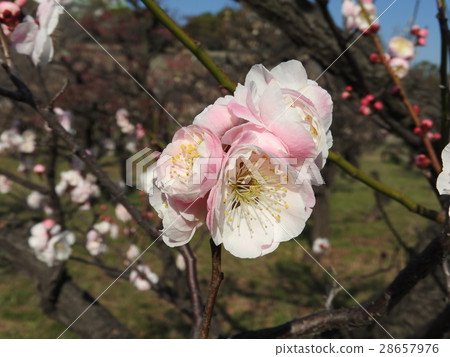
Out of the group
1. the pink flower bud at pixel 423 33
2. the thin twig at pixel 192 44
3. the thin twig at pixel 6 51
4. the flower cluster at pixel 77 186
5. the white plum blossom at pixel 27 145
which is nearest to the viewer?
the thin twig at pixel 192 44

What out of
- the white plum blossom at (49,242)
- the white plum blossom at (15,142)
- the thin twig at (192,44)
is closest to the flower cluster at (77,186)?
the white plum blossom at (15,142)

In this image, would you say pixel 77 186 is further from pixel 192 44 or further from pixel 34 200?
pixel 192 44

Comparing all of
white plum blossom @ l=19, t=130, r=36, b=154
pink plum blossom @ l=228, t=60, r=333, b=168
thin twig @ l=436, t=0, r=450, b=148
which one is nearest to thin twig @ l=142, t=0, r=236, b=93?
pink plum blossom @ l=228, t=60, r=333, b=168

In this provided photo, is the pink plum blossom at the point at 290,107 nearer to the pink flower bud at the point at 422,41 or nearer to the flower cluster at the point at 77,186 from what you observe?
the pink flower bud at the point at 422,41

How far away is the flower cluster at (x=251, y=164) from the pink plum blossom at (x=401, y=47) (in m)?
1.64

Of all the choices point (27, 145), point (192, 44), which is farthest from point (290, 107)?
point (27, 145)

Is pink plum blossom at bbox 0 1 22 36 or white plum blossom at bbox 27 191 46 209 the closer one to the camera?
pink plum blossom at bbox 0 1 22 36

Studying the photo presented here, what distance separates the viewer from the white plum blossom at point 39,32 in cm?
97

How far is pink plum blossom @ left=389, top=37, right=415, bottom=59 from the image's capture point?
192 centimetres

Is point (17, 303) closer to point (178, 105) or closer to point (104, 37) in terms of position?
point (178, 105)

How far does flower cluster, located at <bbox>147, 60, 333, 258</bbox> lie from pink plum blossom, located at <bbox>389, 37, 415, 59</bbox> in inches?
64.7

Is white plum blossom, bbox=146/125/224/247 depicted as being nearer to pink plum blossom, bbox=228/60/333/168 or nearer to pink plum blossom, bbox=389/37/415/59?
pink plum blossom, bbox=228/60/333/168
